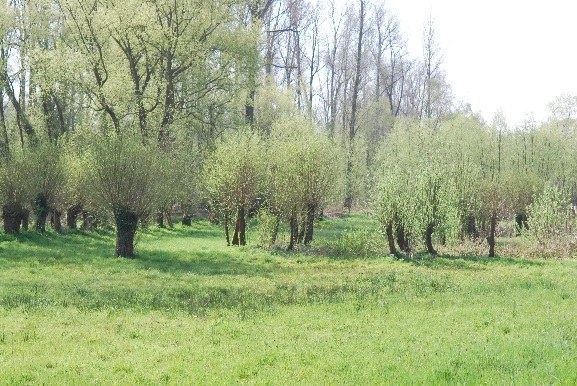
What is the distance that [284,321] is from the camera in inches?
479

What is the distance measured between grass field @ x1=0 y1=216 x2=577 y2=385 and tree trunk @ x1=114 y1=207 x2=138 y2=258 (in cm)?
125

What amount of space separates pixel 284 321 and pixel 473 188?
65.9 ft

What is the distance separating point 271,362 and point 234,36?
26267 mm

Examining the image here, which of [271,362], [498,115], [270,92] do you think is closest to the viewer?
[271,362]

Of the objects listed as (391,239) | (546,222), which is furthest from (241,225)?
(546,222)

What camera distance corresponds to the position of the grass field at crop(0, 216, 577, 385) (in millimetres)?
8359

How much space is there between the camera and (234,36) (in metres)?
32.1

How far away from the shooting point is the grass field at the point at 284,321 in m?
8.36

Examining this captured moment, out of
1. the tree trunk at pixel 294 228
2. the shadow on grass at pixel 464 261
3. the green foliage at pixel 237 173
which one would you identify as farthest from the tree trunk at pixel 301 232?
the shadow on grass at pixel 464 261

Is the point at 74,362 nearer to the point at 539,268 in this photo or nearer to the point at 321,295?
the point at 321,295

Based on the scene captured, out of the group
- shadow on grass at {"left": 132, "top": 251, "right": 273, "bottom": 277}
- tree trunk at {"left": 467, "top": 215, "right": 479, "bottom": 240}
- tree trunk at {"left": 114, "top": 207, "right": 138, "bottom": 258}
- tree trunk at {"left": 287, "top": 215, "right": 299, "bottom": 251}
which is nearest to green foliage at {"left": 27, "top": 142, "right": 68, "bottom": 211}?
tree trunk at {"left": 114, "top": 207, "right": 138, "bottom": 258}

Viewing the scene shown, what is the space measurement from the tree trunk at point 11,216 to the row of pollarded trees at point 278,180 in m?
Result: 9.44

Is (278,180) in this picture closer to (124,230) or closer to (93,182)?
(124,230)

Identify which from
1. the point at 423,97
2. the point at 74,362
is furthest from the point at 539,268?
the point at 423,97
